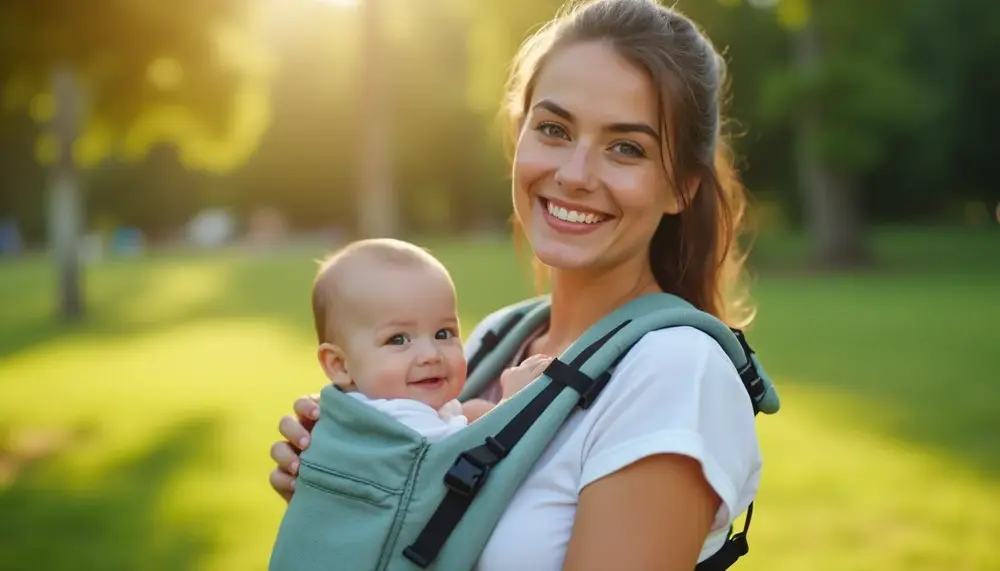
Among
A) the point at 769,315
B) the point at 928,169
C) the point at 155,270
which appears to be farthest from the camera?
the point at 928,169

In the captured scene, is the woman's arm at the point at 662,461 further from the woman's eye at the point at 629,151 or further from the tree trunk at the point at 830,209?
the tree trunk at the point at 830,209

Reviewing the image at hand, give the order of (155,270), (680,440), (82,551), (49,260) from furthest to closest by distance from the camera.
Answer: (49,260), (155,270), (82,551), (680,440)

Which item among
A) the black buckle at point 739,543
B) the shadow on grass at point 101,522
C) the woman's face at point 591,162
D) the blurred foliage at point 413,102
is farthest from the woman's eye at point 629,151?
the shadow on grass at point 101,522

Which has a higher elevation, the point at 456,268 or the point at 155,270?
the point at 456,268

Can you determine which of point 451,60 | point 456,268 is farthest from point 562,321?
point 451,60

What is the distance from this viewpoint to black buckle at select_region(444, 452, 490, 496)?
1.91m

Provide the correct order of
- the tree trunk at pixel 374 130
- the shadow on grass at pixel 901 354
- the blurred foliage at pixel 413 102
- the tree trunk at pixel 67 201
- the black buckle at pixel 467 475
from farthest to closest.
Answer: the tree trunk at pixel 67 201 → the tree trunk at pixel 374 130 → the blurred foliage at pixel 413 102 → the shadow on grass at pixel 901 354 → the black buckle at pixel 467 475

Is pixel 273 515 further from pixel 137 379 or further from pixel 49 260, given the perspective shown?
pixel 49 260

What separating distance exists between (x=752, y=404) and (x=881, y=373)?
Result: 33.7ft

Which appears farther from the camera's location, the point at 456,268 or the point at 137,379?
the point at 456,268

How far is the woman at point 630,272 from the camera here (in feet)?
5.89

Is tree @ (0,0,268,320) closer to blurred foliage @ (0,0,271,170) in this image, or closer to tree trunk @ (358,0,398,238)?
blurred foliage @ (0,0,271,170)

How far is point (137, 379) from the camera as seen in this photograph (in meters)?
11.5

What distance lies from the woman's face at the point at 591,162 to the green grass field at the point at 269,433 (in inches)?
143
